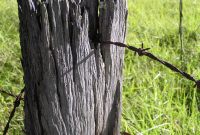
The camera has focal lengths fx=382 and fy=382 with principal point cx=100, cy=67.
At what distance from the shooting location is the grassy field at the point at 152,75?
212 cm

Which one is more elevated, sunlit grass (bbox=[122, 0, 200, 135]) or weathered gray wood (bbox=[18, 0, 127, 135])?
weathered gray wood (bbox=[18, 0, 127, 135])

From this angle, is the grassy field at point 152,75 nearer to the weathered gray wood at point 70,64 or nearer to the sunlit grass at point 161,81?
the sunlit grass at point 161,81

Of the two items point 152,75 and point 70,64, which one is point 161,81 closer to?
point 152,75

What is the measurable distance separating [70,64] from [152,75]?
1.89 metres

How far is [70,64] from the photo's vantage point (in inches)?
39.0

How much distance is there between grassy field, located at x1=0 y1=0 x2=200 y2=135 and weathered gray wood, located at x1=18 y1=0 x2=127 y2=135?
0.86 m

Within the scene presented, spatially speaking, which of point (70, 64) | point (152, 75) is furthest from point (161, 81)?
point (70, 64)

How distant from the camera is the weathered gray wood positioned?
3.08ft

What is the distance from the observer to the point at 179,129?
199 cm

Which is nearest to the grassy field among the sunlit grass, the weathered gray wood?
the sunlit grass

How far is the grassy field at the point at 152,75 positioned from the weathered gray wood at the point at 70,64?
0.86 metres

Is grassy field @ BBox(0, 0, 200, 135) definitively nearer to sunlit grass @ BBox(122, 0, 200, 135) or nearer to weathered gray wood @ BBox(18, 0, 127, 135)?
sunlit grass @ BBox(122, 0, 200, 135)

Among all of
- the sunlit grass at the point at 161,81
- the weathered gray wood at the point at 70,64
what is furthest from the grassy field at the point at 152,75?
the weathered gray wood at the point at 70,64

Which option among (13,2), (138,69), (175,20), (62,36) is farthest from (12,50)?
(62,36)
